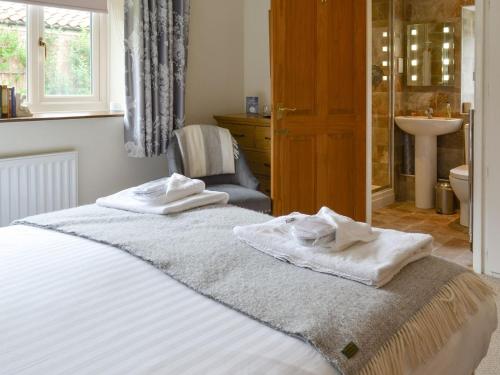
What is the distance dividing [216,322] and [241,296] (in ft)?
0.47

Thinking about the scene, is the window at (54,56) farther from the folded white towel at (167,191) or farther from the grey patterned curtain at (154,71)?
the folded white towel at (167,191)

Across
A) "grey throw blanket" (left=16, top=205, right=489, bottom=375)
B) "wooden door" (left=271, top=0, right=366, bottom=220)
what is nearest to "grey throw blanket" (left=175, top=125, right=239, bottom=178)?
"wooden door" (left=271, top=0, right=366, bottom=220)

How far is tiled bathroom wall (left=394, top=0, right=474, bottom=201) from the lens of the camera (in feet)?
18.7

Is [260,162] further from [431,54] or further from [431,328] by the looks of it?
[431,328]

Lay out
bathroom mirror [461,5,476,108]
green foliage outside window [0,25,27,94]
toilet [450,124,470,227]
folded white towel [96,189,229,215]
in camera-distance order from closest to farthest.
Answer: folded white towel [96,189,229,215], green foliage outside window [0,25,27,94], toilet [450,124,470,227], bathroom mirror [461,5,476,108]

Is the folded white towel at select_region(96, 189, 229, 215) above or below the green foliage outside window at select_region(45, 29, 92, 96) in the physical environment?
below

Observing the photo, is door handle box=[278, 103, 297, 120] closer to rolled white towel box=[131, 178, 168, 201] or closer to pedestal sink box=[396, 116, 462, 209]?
rolled white towel box=[131, 178, 168, 201]

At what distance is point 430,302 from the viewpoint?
1690 millimetres

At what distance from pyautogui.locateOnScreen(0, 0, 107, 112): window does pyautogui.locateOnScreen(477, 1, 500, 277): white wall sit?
2535mm

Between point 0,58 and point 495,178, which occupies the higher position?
point 0,58

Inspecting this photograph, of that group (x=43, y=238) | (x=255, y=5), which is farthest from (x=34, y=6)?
(x=43, y=238)

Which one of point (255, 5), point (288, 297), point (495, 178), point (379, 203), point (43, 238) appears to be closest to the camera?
point (288, 297)

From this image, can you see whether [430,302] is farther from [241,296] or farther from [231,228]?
[231,228]

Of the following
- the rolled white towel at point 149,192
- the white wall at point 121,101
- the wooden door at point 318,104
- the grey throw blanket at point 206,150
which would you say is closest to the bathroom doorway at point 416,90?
the wooden door at point 318,104
